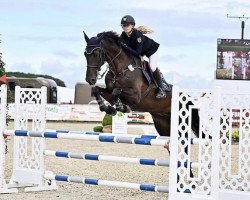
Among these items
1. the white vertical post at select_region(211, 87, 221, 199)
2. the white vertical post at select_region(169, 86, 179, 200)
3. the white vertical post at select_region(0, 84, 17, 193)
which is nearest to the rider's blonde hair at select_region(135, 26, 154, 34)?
the white vertical post at select_region(0, 84, 17, 193)

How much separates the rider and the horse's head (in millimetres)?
407

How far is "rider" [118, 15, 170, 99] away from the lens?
8023mm

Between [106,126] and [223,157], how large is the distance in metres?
11.5

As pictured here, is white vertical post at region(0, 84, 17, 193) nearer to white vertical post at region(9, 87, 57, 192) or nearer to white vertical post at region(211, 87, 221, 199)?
white vertical post at region(9, 87, 57, 192)

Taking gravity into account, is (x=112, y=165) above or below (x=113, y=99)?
below

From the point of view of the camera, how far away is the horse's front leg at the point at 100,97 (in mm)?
7746

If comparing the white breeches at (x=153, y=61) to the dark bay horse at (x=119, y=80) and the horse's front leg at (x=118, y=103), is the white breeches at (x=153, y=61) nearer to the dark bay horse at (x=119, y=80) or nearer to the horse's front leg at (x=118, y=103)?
the dark bay horse at (x=119, y=80)

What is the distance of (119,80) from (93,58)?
51 cm

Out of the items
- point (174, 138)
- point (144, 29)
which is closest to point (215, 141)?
point (174, 138)

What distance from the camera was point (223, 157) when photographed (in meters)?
7.36

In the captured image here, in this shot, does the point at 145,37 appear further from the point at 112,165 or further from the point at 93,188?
the point at 112,165

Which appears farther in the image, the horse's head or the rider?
the rider

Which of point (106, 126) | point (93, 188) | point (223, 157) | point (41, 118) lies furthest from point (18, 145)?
point (106, 126)

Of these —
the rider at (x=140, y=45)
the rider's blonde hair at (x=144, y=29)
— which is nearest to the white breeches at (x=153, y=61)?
the rider at (x=140, y=45)
